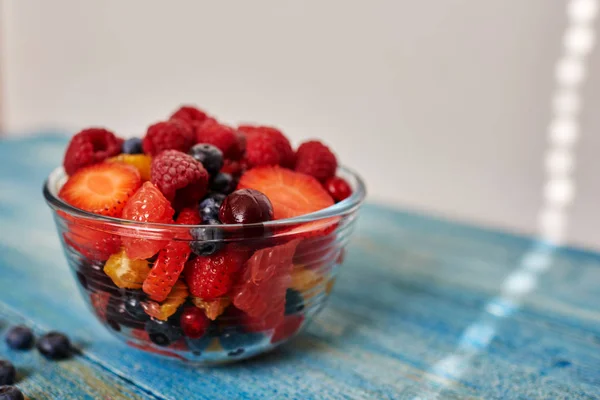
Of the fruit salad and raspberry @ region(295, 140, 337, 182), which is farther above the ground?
raspberry @ region(295, 140, 337, 182)

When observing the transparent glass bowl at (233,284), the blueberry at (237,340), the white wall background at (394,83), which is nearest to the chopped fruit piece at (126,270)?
the transparent glass bowl at (233,284)

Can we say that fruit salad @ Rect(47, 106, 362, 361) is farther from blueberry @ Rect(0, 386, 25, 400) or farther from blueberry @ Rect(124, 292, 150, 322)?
blueberry @ Rect(0, 386, 25, 400)

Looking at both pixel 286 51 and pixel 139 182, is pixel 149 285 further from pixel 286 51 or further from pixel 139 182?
pixel 286 51

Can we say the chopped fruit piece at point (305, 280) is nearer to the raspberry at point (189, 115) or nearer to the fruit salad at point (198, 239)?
the fruit salad at point (198, 239)

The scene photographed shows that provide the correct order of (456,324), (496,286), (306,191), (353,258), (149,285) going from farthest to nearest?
(353,258)
(496,286)
(456,324)
(306,191)
(149,285)

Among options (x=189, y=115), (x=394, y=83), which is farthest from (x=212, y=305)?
(x=394, y=83)

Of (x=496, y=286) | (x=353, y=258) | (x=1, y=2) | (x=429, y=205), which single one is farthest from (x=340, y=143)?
(x=1, y=2)

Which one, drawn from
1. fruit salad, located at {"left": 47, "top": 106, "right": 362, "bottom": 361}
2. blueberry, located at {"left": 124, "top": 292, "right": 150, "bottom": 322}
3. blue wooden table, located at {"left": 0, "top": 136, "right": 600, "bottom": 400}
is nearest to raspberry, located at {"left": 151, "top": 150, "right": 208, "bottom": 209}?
fruit salad, located at {"left": 47, "top": 106, "right": 362, "bottom": 361}
